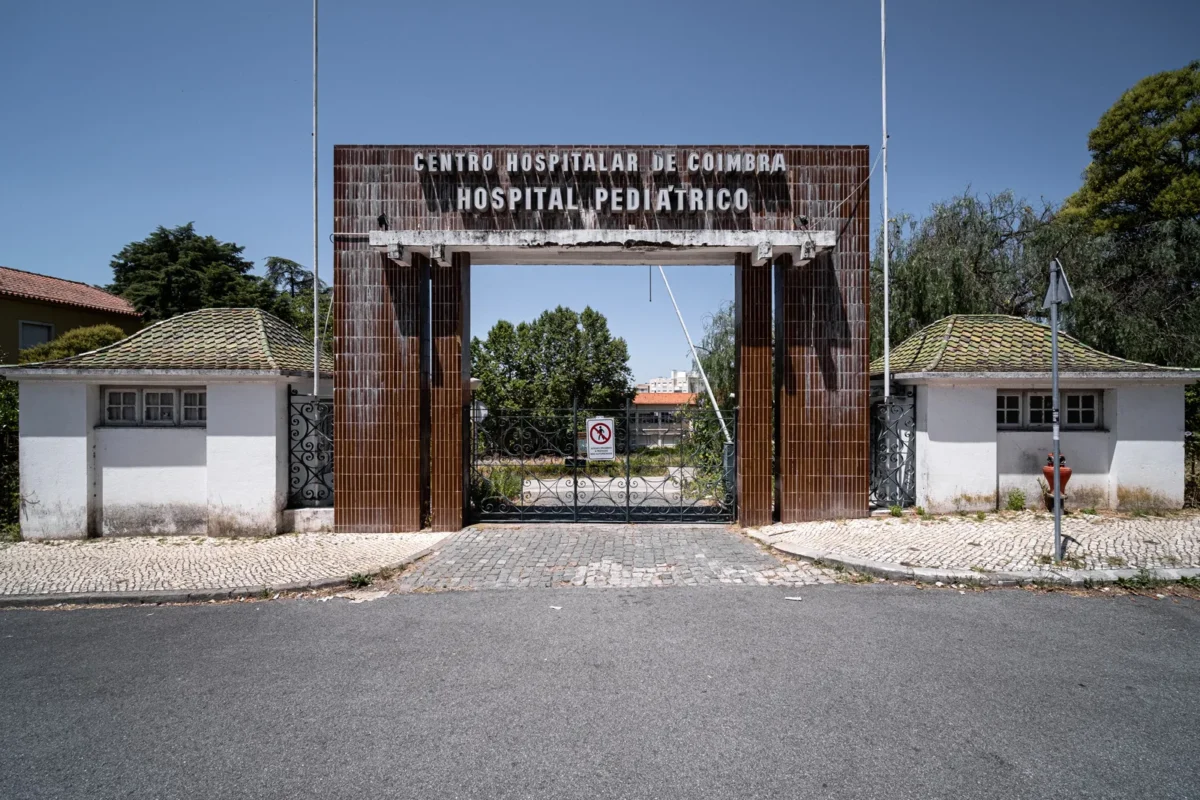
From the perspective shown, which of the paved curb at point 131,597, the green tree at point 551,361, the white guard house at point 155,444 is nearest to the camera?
the paved curb at point 131,597

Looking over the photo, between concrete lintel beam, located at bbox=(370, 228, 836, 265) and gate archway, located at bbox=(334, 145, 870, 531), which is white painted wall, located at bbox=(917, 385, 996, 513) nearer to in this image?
gate archway, located at bbox=(334, 145, 870, 531)

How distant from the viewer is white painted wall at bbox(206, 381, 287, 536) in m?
8.93

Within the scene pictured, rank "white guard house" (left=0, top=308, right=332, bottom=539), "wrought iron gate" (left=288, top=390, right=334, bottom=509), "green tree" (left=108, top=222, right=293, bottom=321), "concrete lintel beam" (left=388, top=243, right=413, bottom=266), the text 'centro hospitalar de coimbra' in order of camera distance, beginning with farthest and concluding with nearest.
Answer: "green tree" (left=108, top=222, right=293, bottom=321) → "wrought iron gate" (left=288, top=390, right=334, bottom=509) → the text 'centro hospitalar de coimbra' → "white guard house" (left=0, top=308, right=332, bottom=539) → "concrete lintel beam" (left=388, top=243, right=413, bottom=266)

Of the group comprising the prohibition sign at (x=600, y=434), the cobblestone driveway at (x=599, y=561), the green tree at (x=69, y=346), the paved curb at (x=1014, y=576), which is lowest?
the cobblestone driveway at (x=599, y=561)

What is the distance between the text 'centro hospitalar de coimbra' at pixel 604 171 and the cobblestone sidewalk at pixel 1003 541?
16.2 feet

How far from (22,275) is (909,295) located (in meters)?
38.4

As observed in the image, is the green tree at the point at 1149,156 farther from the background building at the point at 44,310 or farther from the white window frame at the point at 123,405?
the background building at the point at 44,310

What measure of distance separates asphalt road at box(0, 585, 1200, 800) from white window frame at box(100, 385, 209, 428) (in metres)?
3.63

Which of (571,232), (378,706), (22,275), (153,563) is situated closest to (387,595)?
(378,706)

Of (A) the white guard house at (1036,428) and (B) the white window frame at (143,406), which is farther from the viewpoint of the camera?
(A) the white guard house at (1036,428)

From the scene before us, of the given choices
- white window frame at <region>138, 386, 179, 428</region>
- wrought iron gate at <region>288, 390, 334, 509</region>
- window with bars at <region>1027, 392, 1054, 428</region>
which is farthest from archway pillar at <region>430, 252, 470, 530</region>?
window with bars at <region>1027, 392, 1054, 428</region>

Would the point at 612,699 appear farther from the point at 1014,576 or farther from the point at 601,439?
the point at 601,439

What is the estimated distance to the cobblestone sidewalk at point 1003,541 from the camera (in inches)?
276

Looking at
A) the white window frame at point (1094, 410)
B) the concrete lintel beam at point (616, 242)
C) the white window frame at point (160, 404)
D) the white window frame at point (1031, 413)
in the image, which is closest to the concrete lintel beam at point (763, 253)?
the concrete lintel beam at point (616, 242)
